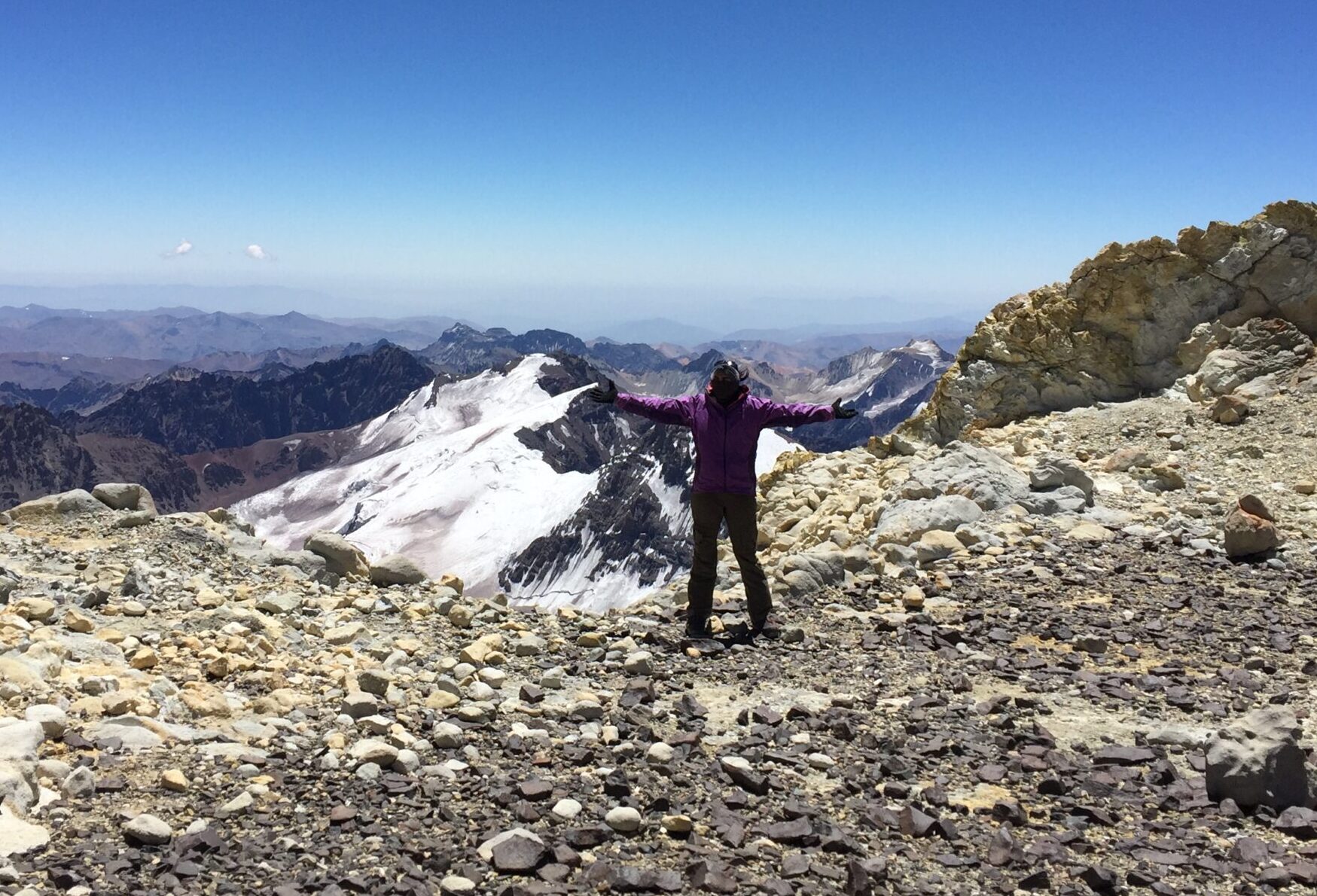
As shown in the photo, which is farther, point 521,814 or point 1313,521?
point 1313,521

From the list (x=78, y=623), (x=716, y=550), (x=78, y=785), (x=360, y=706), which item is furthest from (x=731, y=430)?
(x=78, y=623)

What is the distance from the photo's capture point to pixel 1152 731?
795cm

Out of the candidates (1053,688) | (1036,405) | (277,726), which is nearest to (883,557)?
(1053,688)

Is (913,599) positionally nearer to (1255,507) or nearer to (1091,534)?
(1091,534)

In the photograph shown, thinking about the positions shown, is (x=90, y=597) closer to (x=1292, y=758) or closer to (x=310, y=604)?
(x=310, y=604)

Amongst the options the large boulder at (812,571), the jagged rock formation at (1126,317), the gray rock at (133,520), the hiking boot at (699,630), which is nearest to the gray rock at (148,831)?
the hiking boot at (699,630)

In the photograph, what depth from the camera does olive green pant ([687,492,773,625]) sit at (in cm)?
1134

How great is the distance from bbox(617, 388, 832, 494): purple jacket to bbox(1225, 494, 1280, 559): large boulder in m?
7.06

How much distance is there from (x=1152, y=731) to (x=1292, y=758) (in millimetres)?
1523

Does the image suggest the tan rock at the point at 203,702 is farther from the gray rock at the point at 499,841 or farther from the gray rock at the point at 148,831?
the gray rock at the point at 499,841

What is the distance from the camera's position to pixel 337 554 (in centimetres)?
1351

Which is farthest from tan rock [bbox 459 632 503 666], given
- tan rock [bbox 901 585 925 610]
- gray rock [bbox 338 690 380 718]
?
tan rock [bbox 901 585 925 610]

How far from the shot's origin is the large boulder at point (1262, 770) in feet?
21.1

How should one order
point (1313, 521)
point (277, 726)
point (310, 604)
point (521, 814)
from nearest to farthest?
point (521, 814), point (277, 726), point (310, 604), point (1313, 521)
